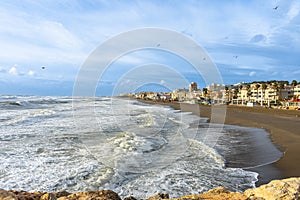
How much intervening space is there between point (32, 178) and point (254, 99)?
77.3 m

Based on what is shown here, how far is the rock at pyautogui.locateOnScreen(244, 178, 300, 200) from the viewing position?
2.48 m

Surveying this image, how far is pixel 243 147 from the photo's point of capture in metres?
9.44

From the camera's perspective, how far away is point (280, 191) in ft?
8.29

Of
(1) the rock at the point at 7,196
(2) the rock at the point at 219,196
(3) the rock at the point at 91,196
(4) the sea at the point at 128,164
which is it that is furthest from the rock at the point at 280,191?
(1) the rock at the point at 7,196

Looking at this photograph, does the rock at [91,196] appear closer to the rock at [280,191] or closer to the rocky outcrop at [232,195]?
the rocky outcrop at [232,195]

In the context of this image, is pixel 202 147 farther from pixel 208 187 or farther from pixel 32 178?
pixel 32 178

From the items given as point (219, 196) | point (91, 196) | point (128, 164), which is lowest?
point (128, 164)

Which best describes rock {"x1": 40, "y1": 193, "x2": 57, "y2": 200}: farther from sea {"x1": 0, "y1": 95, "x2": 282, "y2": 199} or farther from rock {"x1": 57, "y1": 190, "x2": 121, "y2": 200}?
sea {"x1": 0, "y1": 95, "x2": 282, "y2": 199}

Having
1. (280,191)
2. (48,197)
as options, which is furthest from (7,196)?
(280,191)

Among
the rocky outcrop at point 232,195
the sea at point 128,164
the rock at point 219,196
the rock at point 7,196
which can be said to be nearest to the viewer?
the rock at point 7,196

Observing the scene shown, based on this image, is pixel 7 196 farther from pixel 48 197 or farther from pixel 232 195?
pixel 232 195

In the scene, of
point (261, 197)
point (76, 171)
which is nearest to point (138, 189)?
point (76, 171)

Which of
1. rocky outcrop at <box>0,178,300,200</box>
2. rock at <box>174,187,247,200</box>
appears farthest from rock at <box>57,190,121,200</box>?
rock at <box>174,187,247,200</box>

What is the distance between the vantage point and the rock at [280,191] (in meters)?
2.48
